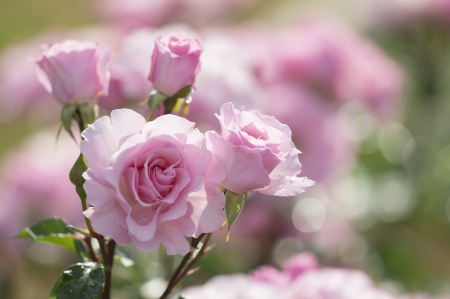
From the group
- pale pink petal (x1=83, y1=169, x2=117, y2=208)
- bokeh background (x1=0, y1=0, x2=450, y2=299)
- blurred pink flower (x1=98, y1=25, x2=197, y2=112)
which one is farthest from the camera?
bokeh background (x1=0, y1=0, x2=450, y2=299)

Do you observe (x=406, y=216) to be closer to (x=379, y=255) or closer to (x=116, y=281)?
(x=379, y=255)

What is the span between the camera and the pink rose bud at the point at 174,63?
0.42m

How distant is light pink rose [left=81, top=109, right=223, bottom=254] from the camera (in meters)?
0.34

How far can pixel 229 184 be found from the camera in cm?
36

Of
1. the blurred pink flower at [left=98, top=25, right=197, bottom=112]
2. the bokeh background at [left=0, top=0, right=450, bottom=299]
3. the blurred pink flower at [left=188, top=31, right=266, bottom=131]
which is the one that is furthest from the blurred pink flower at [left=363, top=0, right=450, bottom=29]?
the blurred pink flower at [left=98, top=25, right=197, bottom=112]

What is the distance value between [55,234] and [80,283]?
82mm

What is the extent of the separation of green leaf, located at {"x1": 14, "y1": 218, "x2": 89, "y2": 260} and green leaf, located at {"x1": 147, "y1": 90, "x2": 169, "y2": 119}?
0.34ft

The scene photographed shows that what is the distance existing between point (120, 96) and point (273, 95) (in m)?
0.33

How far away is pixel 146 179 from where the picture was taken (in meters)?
0.35

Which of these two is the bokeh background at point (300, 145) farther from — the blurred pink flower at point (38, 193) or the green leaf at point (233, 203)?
the green leaf at point (233, 203)

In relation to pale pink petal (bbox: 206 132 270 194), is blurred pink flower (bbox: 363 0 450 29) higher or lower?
lower

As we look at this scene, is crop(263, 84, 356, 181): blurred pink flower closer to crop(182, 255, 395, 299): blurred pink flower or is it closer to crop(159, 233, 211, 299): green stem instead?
crop(182, 255, 395, 299): blurred pink flower

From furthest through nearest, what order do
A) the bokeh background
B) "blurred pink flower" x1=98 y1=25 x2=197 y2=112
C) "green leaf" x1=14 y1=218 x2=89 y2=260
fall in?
the bokeh background → "blurred pink flower" x1=98 y1=25 x2=197 y2=112 → "green leaf" x1=14 y1=218 x2=89 y2=260

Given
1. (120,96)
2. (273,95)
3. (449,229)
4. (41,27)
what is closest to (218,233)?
(273,95)
